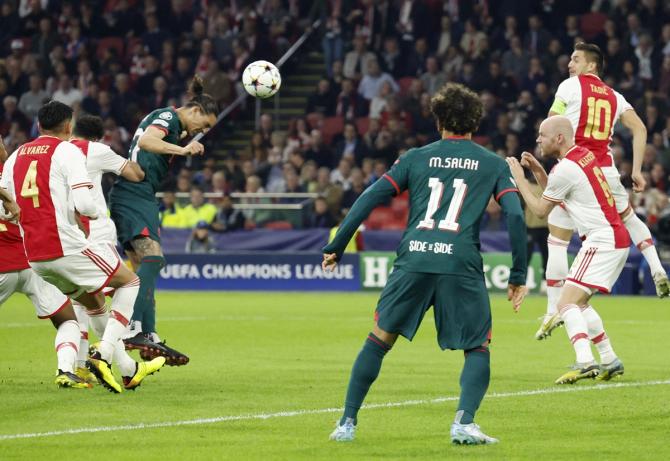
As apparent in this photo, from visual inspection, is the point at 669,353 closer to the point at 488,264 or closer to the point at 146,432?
the point at 146,432

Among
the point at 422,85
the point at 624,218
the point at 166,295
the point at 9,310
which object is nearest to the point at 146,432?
the point at 624,218

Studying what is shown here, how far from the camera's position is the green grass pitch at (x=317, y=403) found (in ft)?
24.0

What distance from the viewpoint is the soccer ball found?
13484 mm

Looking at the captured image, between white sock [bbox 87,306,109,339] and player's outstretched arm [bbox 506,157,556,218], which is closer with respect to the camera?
player's outstretched arm [bbox 506,157,556,218]

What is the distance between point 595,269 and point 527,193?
1.67 meters

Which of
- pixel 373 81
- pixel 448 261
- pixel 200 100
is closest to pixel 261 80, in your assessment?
pixel 200 100

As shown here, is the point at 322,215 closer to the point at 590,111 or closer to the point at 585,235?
the point at 590,111

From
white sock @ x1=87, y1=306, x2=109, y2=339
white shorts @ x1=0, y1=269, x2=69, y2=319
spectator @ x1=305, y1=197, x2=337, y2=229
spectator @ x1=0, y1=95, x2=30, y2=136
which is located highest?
white shorts @ x1=0, y1=269, x2=69, y2=319

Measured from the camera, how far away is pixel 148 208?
11062mm

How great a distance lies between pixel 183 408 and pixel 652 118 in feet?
54.8

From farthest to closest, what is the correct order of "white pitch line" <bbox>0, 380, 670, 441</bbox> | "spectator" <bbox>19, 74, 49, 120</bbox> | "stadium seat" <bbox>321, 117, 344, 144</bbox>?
1. "spectator" <bbox>19, 74, 49, 120</bbox>
2. "stadium seat" <bbox>321, 117, 344, 144</bbox>
3. "white pitch line" <bbox>0, 380, 670, 441</bbox>

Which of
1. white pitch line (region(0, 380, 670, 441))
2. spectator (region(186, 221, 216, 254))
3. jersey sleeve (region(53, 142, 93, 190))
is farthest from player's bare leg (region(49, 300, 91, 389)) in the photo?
spectator (region(186, 221, 216, 254))

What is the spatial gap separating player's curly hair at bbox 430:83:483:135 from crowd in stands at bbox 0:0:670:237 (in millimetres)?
15656

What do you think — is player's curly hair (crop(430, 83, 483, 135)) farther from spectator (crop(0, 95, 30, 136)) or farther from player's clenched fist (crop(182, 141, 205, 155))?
spectator (crop(0, 95, 30, 136))
